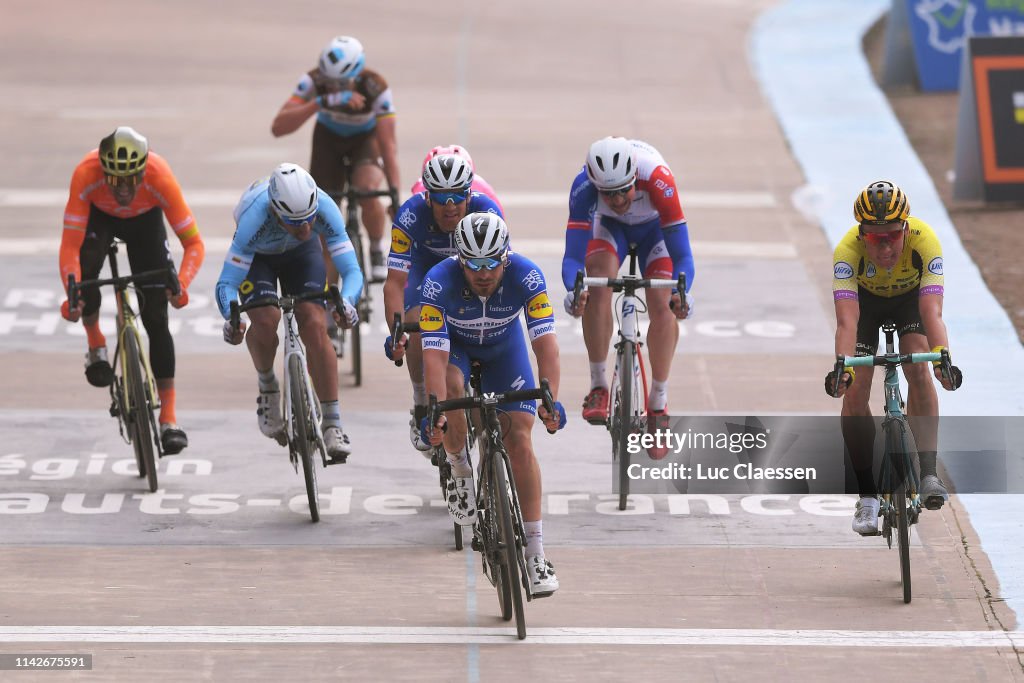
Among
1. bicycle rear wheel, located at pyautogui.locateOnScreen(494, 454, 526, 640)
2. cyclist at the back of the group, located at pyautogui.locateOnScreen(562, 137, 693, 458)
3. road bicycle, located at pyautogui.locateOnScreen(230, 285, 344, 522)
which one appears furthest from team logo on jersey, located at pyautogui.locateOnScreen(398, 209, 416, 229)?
bicycle rear wheel, located at pyautogui.locateOnScreen(494, 454, 526, 640)

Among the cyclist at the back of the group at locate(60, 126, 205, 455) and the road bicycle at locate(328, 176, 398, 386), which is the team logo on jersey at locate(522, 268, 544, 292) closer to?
the cyclist at the back of the group at locate(60, 126, 205, 455)

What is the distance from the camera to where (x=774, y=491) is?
387 inches

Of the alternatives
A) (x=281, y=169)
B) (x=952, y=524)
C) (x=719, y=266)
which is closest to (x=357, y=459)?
(x=281, y=169)

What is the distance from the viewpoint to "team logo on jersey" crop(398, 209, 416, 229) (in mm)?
9453

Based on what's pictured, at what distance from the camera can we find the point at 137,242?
32.6 ft

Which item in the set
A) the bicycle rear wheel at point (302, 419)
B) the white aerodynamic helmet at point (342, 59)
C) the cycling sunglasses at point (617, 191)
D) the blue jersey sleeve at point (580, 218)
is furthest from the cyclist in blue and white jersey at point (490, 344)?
the white aerodynamic helmet at point (342, 59)

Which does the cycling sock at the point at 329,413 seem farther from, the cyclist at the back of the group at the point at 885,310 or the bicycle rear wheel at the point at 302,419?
the cyclist at the back of the group at the point at 885,310

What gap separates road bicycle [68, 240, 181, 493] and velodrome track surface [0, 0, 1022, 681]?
0.99ft

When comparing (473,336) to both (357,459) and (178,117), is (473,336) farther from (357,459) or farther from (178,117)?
(178,117)

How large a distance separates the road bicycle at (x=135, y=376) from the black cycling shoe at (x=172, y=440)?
52 millimetres

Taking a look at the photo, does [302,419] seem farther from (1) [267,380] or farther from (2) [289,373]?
(1) [267,380]

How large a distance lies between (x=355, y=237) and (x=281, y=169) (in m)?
3.04

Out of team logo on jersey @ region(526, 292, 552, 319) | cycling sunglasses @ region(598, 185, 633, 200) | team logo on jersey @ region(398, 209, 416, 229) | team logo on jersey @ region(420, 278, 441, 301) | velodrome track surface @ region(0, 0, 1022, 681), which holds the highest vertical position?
cycling sunglasses @ region(598, 185, 633, 200)

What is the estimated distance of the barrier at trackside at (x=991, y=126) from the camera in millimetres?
Result: 17672
